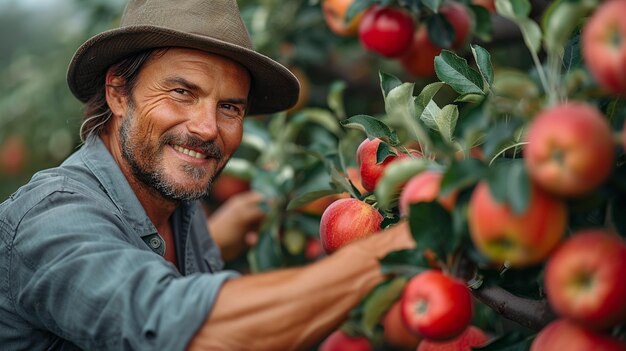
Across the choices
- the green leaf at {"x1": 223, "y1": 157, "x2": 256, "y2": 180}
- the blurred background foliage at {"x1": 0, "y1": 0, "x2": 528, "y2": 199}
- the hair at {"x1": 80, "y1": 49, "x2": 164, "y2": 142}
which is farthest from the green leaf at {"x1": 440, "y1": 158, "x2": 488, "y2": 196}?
the green leaf at {"x1": 223, "y1": 157, "x2": 256, "y2": 180}

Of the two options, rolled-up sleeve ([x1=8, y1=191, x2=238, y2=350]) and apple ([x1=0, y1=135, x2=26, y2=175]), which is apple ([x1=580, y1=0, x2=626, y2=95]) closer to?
rolled-up sleeve ([x1=8, y1=191, x2=238, y2=350])

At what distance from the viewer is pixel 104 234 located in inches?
47.8

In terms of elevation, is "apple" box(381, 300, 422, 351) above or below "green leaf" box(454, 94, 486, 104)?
below

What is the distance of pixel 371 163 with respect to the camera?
4.23 ft

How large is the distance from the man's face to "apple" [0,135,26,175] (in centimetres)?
199

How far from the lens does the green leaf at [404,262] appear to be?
1.00 metres

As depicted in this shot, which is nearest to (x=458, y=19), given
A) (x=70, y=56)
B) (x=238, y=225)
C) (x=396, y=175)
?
(x=238, y=225)

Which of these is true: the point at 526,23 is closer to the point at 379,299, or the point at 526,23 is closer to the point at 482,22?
the point at 379,299

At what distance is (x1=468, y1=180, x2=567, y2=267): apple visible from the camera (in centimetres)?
84

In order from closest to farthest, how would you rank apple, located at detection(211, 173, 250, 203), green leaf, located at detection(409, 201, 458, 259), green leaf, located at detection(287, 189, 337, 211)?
green leaf, located at detection(409, 201, 458, 259)
green leaf, located at detection(287, 189, 337, 211)
apple, located at detection(211, 173, 250, 203)

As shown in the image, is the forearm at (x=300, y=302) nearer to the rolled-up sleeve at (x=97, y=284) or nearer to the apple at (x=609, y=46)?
the rolled-up sleeve at (x=97, y=284)

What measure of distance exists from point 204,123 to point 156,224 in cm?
29

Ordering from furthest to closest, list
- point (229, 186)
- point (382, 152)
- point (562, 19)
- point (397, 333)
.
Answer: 1. point (229, 186)
2. point (397, 333)
3. point (382, 152)
4. point (562, 19)

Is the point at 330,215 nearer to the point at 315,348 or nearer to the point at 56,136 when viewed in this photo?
the point at 315,348
